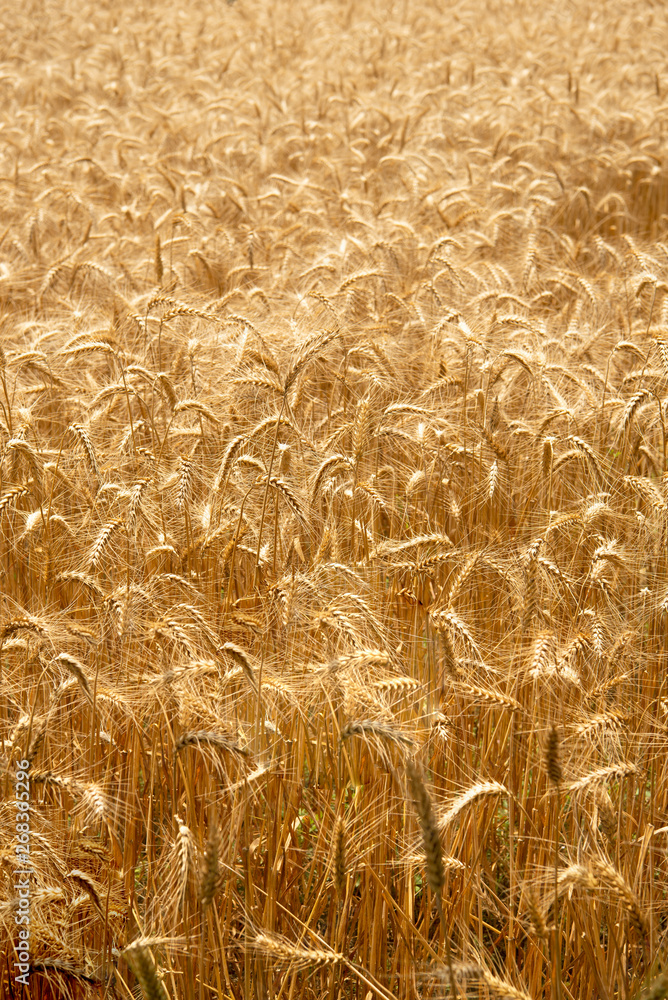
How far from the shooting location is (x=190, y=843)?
154 cm

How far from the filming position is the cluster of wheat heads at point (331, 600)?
1587 millimetres

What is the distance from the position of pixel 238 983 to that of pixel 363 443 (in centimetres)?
132

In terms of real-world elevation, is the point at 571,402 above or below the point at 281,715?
above

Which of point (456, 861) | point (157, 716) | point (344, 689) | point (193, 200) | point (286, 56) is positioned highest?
point (286, 56)

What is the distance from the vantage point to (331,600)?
1.86 meters

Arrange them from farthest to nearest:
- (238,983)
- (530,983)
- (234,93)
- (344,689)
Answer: (234,93), (238,983), (530,983), (344,689)

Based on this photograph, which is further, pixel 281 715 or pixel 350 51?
pixel 350 51

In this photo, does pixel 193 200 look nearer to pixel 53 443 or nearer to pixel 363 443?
pixel 53 443

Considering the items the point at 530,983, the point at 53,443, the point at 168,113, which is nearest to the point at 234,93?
the point at 168,113

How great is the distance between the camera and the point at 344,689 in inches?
60.2

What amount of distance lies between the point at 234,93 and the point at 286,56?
2274 mm

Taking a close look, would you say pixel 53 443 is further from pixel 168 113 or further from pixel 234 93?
pixel 234 93

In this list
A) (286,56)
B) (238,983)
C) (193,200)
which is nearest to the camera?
(238,983)

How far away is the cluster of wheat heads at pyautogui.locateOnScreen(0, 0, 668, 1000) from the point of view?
1.59 metres
